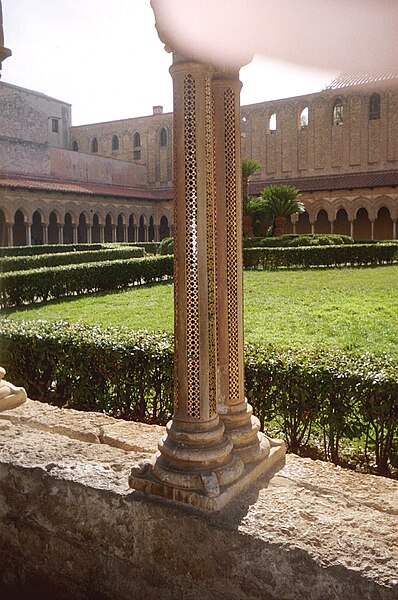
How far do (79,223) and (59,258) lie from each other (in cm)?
1623

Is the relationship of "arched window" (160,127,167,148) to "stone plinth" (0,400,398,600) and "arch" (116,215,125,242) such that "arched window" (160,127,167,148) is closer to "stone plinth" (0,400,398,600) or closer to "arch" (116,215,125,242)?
"arch" (116,215,125,242)

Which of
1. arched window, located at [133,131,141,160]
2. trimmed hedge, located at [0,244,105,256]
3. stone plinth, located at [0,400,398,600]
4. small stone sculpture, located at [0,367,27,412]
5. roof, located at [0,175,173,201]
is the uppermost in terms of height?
arched window, located at [133,131,141,160]

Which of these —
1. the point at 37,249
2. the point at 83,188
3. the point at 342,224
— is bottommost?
the point at 37,249

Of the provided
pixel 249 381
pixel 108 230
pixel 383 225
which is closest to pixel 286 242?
pixel 383 225

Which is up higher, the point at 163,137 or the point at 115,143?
the point at 115,143

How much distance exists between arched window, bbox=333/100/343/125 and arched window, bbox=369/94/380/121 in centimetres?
168

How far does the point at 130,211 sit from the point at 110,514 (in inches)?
1270

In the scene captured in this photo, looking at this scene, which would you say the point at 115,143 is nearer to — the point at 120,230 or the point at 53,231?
the point at 120,230

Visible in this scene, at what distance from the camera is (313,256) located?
1783 cm

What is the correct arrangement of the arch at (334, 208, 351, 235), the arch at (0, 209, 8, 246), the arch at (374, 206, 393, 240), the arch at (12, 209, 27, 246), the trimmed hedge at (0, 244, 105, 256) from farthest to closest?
the arch at (334, 208, 351, 235), the arch at (374, 206, 393, 240), the arch at (12, 209, 27, 246), the arch at (0, 209, 8, 246), the trimmed hedge at (0, 244, 105, 256)

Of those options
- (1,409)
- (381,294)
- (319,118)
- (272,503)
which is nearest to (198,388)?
(272,503)

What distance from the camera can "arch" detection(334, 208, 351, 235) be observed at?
3228 cm

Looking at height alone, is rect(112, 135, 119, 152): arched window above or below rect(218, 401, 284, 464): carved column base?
above

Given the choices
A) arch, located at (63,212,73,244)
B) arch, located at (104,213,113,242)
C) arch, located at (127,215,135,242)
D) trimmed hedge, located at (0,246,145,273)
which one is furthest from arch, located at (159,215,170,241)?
trimmed hedge, located at (0,246,145,273)
